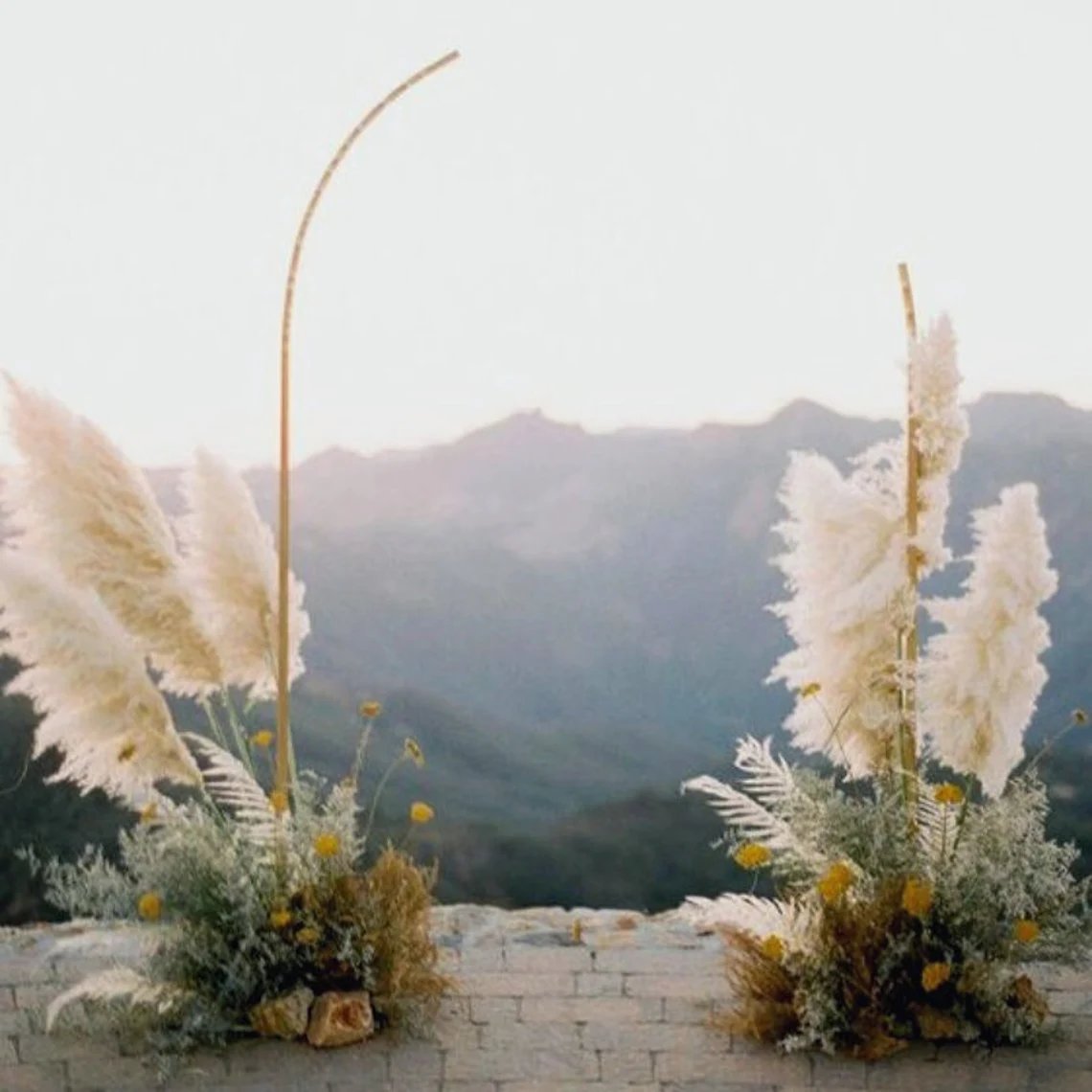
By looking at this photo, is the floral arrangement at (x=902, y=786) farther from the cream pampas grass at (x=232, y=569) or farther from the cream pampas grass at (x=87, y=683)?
the cream pampas grass at (x=87, y=683)

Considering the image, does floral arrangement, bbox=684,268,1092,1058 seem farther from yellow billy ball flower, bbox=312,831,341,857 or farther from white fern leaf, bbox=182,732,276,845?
white fern leaf, bbox=182,732,276,845

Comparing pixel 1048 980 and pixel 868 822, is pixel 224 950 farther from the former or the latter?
pixel 1048 980

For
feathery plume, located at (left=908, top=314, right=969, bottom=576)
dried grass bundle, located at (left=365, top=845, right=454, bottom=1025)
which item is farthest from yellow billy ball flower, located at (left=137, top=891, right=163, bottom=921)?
feathery plume, located at (left=908, top=314, right=969, bottom=576)

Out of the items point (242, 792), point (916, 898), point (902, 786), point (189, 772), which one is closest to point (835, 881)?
point (916, 898)

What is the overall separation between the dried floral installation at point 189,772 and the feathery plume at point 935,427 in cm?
148

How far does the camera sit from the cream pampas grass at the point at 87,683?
185 inches

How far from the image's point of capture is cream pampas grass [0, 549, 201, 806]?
4.71 meters

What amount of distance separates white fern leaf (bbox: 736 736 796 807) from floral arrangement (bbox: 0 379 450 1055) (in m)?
0.82

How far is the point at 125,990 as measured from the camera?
15.1ft

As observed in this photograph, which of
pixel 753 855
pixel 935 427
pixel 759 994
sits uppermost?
pixel 935 427

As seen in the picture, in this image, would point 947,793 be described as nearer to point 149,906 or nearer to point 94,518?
point 149,906

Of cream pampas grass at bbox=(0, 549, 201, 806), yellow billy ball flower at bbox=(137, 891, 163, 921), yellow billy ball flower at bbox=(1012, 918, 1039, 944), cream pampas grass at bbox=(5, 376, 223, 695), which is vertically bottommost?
yellow billy ball flower at bbox=(1012, 918, 1039, 944)

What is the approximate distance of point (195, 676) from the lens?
505cm

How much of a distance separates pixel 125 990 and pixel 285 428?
4.82ft
